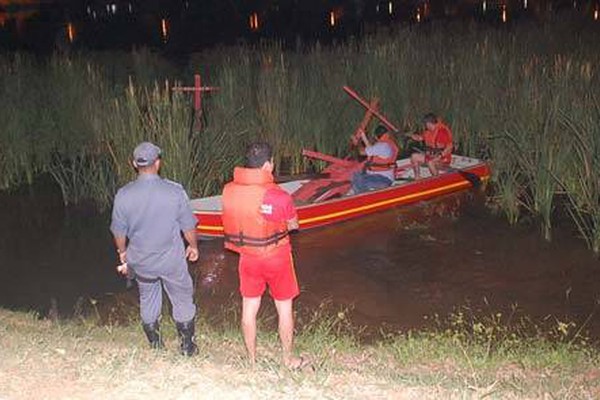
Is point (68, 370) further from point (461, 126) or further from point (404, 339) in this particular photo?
point (461, 126)

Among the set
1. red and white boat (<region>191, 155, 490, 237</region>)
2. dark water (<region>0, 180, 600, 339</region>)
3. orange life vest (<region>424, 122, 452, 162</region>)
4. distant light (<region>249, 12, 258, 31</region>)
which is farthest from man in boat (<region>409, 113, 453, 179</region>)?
distant light (<region>249, 12, 258, 31</region>)

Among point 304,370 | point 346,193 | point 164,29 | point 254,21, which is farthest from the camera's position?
point 254,21

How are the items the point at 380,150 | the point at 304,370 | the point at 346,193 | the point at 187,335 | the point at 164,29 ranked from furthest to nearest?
the point at 164,29 < the point at 346,193 < the point at 380,150 < the point at 187,335 < the point at 304,370

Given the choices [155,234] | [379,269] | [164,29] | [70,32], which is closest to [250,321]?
[155,234]

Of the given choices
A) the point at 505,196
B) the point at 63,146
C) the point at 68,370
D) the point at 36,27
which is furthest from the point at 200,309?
the point at 36,27

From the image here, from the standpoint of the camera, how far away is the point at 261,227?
5.52 metres

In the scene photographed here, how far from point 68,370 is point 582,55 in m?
12.9

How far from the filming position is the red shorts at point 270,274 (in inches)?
221

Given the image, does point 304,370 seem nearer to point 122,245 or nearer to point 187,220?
point 187,220

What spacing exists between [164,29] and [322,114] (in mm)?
18199

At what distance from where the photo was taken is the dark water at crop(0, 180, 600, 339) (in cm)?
830

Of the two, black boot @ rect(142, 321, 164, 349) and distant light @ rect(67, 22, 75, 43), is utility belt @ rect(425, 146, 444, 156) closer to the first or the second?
black boot @ rect(142, 321, 164, 349)

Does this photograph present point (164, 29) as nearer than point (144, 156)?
No

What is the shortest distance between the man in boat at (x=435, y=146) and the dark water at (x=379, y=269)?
1.87 ft
